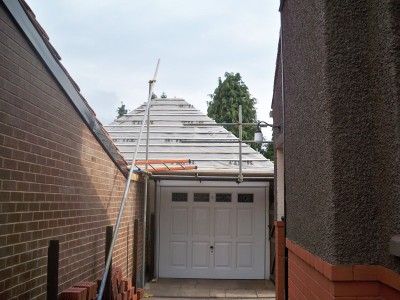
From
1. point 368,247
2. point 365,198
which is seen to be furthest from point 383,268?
point 365,198

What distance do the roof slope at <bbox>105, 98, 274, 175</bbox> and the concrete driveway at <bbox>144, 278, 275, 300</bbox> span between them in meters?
2.71

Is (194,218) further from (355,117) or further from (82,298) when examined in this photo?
(355,117)

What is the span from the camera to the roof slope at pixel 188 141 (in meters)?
11.2

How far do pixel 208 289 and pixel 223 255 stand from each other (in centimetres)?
166

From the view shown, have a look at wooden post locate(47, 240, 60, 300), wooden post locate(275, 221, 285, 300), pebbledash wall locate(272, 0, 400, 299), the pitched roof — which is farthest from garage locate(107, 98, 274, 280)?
pebbledash wall locate(272, 0, 400, 299)

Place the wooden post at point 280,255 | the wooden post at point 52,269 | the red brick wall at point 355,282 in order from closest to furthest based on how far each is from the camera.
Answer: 1. the red brick wall at point 355,282
2. the wooden post at point 52,269
3. the wooden post at point 280,255

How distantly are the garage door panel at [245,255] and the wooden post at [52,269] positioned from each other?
8.19 meters

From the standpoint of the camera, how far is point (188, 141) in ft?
38.9

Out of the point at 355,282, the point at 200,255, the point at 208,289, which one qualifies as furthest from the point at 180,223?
the point at 355,282

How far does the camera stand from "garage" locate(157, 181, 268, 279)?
1210 centimetres

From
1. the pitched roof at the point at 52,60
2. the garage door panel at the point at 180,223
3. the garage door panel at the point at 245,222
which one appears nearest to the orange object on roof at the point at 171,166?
the garage door panel at the point at 180,223

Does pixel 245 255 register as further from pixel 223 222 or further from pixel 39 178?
pixel 39 178

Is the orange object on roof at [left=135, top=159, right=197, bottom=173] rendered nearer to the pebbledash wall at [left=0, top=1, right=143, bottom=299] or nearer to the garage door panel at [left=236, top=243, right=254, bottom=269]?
the garage door panel at [left=236, top=243, right=254, bottom=269]

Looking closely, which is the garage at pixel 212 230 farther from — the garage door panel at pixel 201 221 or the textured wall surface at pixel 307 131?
the textured wall surface at pixel 307 131
